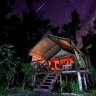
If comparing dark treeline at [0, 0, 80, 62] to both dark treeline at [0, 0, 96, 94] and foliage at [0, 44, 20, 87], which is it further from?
foliage at [0, 44, 20, 87]

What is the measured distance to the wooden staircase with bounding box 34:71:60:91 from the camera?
41.9 ft

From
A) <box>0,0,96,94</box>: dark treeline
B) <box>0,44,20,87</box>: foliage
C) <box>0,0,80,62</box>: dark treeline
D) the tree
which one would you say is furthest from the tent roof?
the tree

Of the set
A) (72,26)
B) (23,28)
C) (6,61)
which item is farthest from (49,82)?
(72,26)

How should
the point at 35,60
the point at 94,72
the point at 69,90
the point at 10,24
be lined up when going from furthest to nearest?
the point at 10,24
the point at 35,60
the point at 94,72
the point at 69,90

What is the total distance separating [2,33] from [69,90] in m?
13.2

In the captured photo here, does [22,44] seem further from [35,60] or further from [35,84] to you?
[35,84]

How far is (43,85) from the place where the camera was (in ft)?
43.2

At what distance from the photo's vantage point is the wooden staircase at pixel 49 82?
1277 cm

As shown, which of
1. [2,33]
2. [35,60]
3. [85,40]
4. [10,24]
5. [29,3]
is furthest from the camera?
[85,40]

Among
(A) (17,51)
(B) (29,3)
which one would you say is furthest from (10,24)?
(B) (29,3)

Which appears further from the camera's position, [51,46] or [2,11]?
[2,11]

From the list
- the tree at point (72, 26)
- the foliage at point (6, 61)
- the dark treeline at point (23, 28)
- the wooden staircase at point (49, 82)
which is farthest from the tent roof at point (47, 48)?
the tree at point (72, 26)

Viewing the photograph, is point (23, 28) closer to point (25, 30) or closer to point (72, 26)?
point (25, 30)

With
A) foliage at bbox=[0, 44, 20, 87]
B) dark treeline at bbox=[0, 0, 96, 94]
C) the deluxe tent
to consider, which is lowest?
foliage at bbox=[0, 44, 20, 87]
